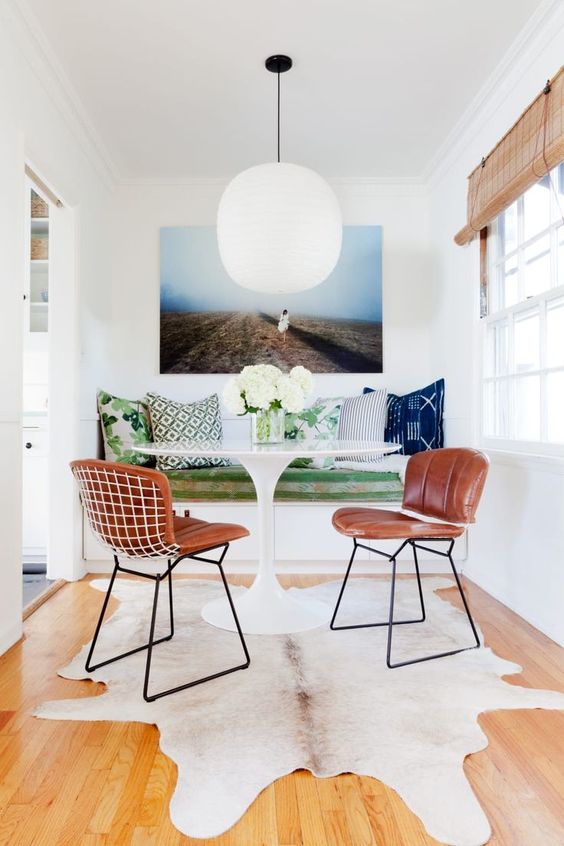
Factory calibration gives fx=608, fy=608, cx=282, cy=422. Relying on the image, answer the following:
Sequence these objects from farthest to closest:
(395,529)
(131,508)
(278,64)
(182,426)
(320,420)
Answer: (320,420), (182,426), (278,64), (395,529), (131,508)

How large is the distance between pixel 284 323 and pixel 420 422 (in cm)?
115

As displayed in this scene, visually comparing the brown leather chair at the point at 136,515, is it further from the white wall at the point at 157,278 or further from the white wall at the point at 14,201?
the white wall at the point at 157,278

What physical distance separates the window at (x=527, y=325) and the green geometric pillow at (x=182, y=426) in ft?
5.34

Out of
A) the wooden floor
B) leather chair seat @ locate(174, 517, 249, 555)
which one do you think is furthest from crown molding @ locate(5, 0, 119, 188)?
the wooden floor

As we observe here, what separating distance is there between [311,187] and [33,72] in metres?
1.33

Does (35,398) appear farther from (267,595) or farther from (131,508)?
(131,508)

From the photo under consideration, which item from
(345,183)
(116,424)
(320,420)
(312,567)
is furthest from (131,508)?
(345,183)

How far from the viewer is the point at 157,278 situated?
4238mm

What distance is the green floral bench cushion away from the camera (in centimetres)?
346

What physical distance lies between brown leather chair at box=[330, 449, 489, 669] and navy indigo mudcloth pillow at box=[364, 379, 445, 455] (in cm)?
96

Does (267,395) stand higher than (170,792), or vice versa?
(267,395)

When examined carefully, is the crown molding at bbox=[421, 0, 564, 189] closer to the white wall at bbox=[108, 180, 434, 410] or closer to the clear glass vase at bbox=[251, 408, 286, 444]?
the white wall at bbox=[108, 180, 434, 410]

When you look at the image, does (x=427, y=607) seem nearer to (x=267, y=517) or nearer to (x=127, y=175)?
(x=267, y=517)

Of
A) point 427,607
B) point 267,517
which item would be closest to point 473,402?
point 427,607
